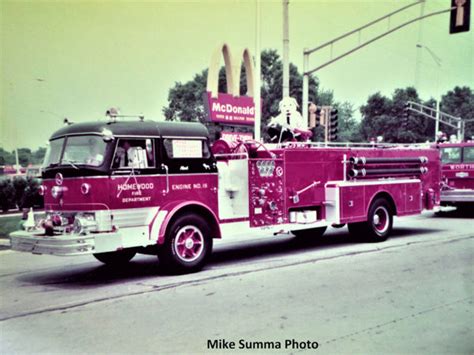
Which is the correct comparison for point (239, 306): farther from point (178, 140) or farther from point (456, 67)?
point (456, 67)

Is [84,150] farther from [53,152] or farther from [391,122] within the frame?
[391,122]

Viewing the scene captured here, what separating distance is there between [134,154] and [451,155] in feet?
41.1

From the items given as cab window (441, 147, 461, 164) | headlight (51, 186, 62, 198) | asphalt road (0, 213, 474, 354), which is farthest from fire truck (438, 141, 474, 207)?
headlight (51, 186, 62, 198)

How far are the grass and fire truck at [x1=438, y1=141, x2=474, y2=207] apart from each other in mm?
12220

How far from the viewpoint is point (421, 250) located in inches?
409

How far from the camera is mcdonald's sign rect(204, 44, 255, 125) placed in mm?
23516

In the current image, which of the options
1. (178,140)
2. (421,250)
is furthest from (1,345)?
(421,250)

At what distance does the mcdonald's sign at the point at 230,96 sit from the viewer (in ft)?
77.2

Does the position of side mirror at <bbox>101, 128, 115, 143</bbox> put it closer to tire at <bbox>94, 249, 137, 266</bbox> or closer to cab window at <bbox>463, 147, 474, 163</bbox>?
tire at <bbox>94, 249, 137, 266</bbox>

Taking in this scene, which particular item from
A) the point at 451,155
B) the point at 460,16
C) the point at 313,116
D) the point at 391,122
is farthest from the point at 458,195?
the point at 391,122

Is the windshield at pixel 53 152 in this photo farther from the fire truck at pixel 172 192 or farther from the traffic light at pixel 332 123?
the traffic light at pixel 332 123

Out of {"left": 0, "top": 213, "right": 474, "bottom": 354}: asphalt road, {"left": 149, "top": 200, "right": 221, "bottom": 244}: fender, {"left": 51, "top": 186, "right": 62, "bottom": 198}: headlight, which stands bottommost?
{"left": 0, "top": 213, "right": 474, "bottom": 354}: asphalt road

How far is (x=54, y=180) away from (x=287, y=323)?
448cm

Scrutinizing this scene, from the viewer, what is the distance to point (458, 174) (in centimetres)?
1733
